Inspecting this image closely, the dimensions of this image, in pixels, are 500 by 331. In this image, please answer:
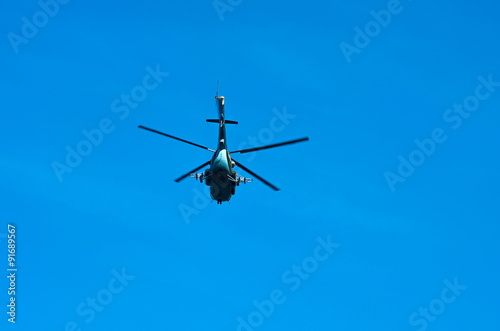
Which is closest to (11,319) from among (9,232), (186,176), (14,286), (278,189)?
(14,286)

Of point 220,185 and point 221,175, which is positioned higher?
point 221,175

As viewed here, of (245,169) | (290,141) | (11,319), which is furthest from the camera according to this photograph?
(11,319)

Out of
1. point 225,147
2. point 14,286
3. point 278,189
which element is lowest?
point 278,189

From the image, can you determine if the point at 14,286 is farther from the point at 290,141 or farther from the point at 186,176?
the point at 290,141

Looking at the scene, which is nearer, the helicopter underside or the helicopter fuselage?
the helicopter fuselage

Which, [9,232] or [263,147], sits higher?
[9,232]

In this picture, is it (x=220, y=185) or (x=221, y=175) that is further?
(x=220, y=185)

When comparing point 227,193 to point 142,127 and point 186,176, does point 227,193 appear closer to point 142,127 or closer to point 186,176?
point 186,176

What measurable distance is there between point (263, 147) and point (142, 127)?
35.4 ft

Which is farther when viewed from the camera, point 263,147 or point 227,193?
point 227,193

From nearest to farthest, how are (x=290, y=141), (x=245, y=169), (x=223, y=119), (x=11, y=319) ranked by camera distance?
(x=290, y=141)
(x=245, y=169)
(x=223, y=119)
(x=11, y=319)

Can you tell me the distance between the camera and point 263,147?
6875 cm

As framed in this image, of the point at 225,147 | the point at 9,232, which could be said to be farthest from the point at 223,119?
the point at 9,232

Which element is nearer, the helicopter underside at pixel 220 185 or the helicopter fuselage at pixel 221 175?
the helicopter fuselage at pixel 221 175
